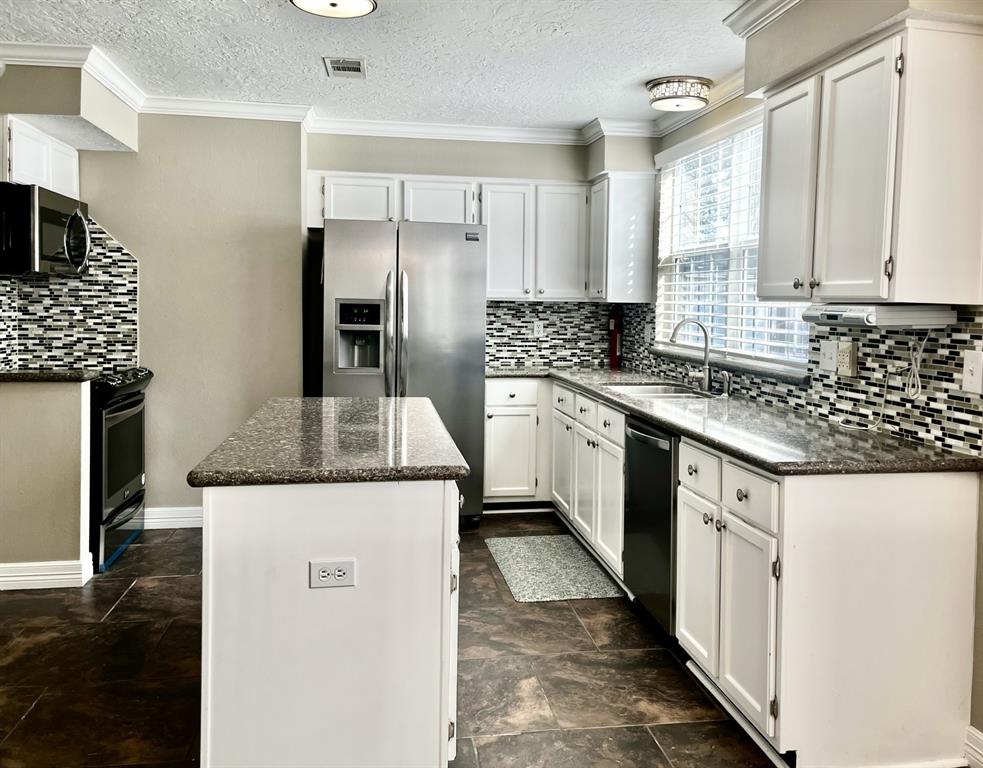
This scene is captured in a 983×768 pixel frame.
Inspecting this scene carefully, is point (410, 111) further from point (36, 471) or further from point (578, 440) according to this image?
point (36, 471)

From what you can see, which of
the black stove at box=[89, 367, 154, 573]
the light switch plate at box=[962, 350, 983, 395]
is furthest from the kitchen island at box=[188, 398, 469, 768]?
the black stove at box=[89, 367, 154, 573]

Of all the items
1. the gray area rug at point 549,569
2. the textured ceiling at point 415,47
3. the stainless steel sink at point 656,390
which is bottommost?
the gray area rug at point 549,569

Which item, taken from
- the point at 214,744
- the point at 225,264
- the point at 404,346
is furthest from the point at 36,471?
the point at 214,744

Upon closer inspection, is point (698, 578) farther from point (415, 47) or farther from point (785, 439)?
point (415, 47)

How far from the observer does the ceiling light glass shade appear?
2953 mm

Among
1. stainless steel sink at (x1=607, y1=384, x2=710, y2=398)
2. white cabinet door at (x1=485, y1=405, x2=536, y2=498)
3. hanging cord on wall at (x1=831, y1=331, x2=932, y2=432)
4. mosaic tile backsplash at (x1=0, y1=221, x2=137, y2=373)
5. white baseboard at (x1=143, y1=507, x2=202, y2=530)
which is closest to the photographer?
hanging cord on wall at (x1=831, y1=331, x2=932, y2=432)

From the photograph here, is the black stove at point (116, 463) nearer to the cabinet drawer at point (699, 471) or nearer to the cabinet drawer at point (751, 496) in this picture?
the cabinet drawer at point (699, 471)

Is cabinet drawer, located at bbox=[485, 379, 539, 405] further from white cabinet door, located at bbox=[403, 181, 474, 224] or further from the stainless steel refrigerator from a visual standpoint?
white cabinet door, located at bbox=[403, 181, 474, 224]

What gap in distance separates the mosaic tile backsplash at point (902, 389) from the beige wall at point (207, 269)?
286cm

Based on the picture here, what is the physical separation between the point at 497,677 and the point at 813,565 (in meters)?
1.21

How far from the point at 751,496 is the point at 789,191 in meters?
1.07

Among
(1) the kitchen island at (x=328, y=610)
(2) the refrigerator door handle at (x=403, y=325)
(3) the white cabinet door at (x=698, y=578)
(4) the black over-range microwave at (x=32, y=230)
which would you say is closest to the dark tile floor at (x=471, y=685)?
(3) the white cabinet door at (x=698, y=578)

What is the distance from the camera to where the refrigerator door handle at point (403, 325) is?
461cm

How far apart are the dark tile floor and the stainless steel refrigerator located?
1239 mm
